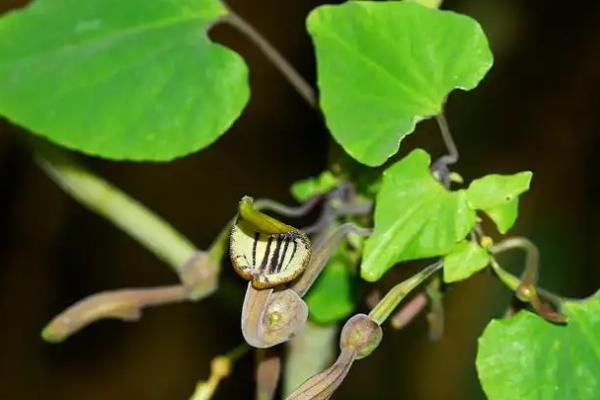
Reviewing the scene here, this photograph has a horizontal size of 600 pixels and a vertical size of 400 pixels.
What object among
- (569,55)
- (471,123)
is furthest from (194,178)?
(569,55)

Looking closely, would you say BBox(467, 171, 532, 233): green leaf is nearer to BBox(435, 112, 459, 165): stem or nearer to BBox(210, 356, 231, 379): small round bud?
BBox(435, 112, 459, 165): stem

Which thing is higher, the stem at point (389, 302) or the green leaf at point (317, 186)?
the stem at point (389, 302)

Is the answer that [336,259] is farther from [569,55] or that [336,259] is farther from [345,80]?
[569,55]

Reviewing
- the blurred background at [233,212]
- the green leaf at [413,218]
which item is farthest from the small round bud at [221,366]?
the blurred background at [233,212]

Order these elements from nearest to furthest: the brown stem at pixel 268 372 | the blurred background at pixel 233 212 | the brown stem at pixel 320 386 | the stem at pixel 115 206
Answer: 1. the brown stem at pixel 320 386
2. the brown stem at pixel 268 372
3. the stem at pixel 115 206
4. the blurred background at pixel 233 212

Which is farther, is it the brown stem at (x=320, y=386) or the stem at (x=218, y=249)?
the stem at (x=218, y=249)

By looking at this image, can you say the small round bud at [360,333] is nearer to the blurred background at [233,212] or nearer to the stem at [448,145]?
the stem at [448,145]

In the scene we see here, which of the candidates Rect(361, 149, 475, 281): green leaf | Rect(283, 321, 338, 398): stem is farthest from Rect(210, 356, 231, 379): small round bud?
Rect(361, 149, 475, 281): green leaf
